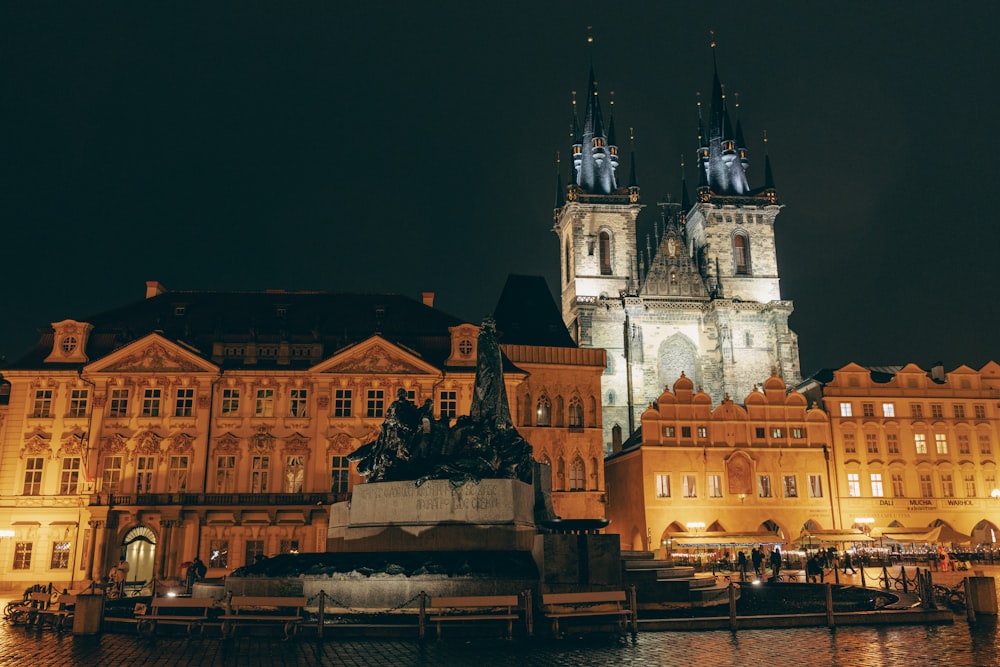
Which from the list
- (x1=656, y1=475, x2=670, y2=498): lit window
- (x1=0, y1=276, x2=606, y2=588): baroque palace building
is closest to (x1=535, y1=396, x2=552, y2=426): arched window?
(x1=0, y1=276, x2=606, y2=588): baroque palace building

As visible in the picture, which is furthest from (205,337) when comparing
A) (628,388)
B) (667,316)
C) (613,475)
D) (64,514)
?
(667,316)

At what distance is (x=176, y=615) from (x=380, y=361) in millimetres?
26218

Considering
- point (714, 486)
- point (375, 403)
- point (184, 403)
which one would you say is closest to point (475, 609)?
point (375, 403)

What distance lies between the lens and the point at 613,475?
5862cm

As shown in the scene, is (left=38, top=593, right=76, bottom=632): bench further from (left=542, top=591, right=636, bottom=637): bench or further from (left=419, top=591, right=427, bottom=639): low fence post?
(left=542, top=591, right=636, bottom=637): bench

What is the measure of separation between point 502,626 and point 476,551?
286 cm

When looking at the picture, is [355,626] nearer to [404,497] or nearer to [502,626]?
[502,626]

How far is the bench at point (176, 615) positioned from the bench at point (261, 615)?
0.44 metres

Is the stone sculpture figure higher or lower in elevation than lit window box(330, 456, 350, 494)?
lower

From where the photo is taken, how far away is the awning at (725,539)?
47812 millimetres

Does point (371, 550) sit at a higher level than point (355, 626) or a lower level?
higher

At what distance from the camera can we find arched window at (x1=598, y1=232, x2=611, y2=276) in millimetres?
78481

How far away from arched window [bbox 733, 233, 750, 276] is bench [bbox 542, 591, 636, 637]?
66421 millimetres

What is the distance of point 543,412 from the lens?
164 feet
